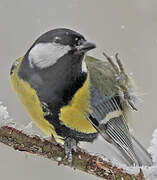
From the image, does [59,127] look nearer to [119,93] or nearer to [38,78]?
[38,78]

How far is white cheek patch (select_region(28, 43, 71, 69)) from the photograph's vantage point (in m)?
2.01

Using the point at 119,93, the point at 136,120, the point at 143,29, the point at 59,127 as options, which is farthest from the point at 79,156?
the point at 143,29

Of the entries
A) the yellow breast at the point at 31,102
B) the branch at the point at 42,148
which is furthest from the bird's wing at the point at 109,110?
the branch at the point at 42,148

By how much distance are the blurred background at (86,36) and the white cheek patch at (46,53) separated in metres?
1.76

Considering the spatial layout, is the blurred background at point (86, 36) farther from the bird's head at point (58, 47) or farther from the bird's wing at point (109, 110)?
the bird's head at point (58, 47)

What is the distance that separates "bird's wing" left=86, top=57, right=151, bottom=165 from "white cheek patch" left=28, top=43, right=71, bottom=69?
0.35 metres

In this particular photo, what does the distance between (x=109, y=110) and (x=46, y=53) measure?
0.58 meters

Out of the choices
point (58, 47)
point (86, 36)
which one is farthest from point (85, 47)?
point (86, 36)

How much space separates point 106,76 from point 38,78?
54 cm

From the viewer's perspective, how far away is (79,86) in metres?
2.18

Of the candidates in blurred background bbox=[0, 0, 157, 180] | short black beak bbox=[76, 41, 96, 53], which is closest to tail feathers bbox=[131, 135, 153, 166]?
short black beak bbox=[76, 41, 96, 53]

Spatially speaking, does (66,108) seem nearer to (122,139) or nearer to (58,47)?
(58,47)

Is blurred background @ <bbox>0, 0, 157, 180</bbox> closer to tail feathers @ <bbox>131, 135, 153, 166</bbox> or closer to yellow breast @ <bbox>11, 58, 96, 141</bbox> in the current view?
tail feathers @ <bbox>131, 135, 153, 166</bbox>

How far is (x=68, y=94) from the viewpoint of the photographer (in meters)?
2.11
